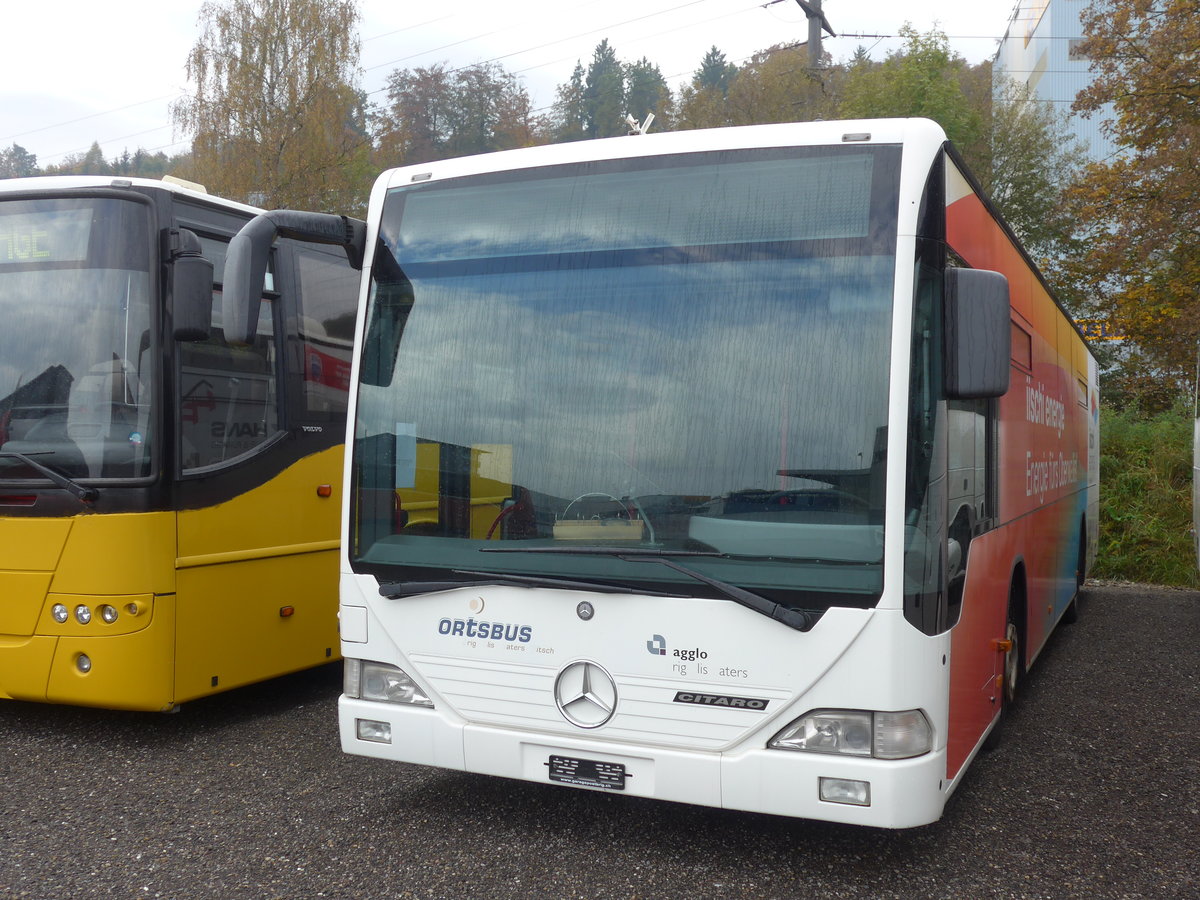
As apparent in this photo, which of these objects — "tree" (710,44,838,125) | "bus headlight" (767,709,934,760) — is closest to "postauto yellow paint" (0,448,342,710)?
"bus headlight" (767,709,934,760)

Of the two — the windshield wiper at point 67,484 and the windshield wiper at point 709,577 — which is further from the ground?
the windshield wiper at point 67,484

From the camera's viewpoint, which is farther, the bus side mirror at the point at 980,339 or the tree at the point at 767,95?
the tree at the point at 767,95

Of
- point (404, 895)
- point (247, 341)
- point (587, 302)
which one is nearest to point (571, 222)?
point (587, 302)

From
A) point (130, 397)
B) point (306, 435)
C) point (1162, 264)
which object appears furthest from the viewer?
point (1162, 264)

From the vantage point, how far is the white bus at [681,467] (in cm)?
366

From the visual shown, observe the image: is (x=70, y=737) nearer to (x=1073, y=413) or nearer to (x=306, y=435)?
(x=306, y=435)

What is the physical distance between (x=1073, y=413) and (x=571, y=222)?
240 inches

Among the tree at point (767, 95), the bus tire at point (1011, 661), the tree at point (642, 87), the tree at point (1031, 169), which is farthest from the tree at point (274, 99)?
the tree at point (642, 87)

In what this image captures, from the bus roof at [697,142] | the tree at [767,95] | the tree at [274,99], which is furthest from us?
the tree at [767,95]

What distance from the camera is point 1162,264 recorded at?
2119 centimetres

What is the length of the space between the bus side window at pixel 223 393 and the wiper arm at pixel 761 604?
3204 mm

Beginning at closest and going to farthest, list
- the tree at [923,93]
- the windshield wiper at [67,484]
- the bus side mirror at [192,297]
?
the bus side mirror at [192,297] < the windshield wiper at [67,484] < the tree at [923,93]

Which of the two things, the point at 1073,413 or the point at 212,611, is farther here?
the point at 1073,413

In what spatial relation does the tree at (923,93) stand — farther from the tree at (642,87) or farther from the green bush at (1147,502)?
the tree at (642,87)
